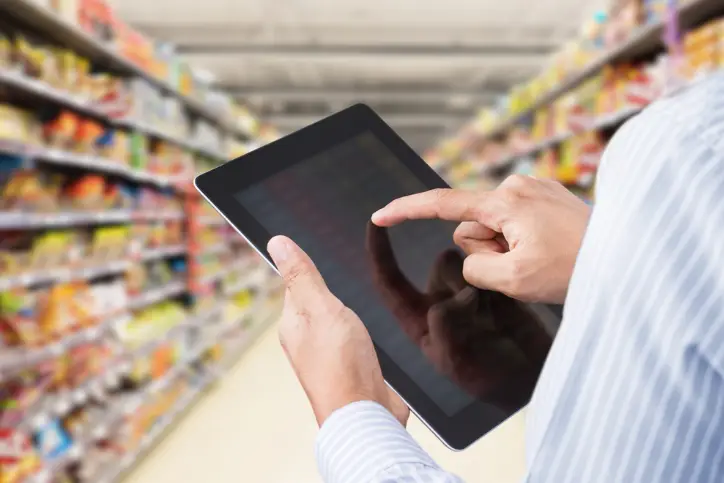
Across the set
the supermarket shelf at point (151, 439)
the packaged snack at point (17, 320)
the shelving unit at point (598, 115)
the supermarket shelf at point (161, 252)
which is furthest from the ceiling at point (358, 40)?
the packaged snack at point (17, 320)

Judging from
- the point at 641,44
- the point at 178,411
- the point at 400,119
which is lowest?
the point at 400,119

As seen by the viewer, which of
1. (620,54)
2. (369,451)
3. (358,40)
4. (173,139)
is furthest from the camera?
(358,40)

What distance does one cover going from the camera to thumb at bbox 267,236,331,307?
2.48ft

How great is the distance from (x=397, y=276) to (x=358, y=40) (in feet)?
30.3

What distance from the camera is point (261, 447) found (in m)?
3.94

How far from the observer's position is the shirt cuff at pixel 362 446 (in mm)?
601

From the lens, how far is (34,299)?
262cm

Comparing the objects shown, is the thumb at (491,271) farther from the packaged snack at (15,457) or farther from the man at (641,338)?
the packaged snack at (15,457)

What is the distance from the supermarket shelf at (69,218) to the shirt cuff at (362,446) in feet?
6.72

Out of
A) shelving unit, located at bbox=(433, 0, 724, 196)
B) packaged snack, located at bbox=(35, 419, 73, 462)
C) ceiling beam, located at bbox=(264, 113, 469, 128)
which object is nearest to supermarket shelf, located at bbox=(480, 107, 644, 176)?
shelving unit, located at bbox=(433, 0, 724, 196)

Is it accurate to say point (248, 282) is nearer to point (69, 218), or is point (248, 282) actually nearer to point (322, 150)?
point (69, 218)

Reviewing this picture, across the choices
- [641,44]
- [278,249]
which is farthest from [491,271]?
[641,44]

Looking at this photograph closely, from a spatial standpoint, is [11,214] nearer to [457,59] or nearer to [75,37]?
[75,37]

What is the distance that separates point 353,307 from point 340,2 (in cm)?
786
